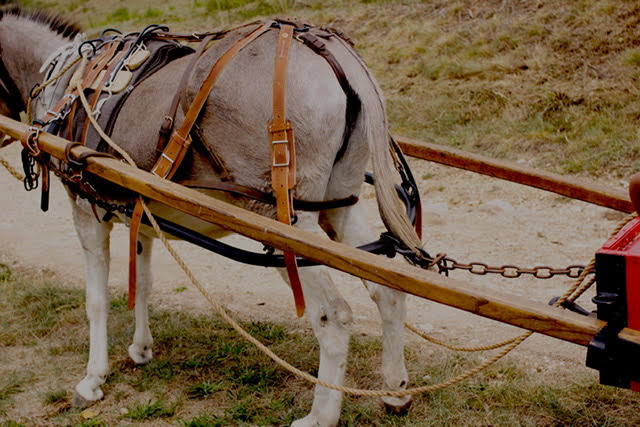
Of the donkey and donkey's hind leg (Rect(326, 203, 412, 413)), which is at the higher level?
the donkey

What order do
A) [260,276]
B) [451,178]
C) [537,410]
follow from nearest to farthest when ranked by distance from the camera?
[537,410] < [260,276] < [451,178]

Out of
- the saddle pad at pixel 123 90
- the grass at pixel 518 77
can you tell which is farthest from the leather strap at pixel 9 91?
the grass at pixel 518 77

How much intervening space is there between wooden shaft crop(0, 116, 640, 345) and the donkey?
1.09ft

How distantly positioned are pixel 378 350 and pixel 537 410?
3.63 ft

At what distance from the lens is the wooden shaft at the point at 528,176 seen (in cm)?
299

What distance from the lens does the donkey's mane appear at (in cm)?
425

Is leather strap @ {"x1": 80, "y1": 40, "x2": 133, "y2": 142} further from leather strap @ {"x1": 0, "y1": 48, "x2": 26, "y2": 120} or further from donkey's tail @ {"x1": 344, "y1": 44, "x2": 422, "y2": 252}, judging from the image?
donkey's tail @ {"x1": 344, "y1": 44, "x2": 422, "y2": 252}

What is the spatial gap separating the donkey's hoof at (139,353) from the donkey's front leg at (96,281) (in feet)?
0.75

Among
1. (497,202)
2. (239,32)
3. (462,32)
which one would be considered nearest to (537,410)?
(239,32)

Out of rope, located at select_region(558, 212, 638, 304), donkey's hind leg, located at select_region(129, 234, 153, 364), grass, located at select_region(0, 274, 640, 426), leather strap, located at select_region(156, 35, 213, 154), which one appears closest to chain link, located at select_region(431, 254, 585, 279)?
rope, located at select_region(558, 212, 638, 304)

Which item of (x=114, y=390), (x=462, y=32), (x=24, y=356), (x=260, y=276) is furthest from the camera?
(x=462, y=32)

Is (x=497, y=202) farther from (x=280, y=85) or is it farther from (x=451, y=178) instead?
(x=280, y=85)

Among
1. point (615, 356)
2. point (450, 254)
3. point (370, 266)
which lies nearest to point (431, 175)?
point (450, 254)

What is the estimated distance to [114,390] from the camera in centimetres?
381
